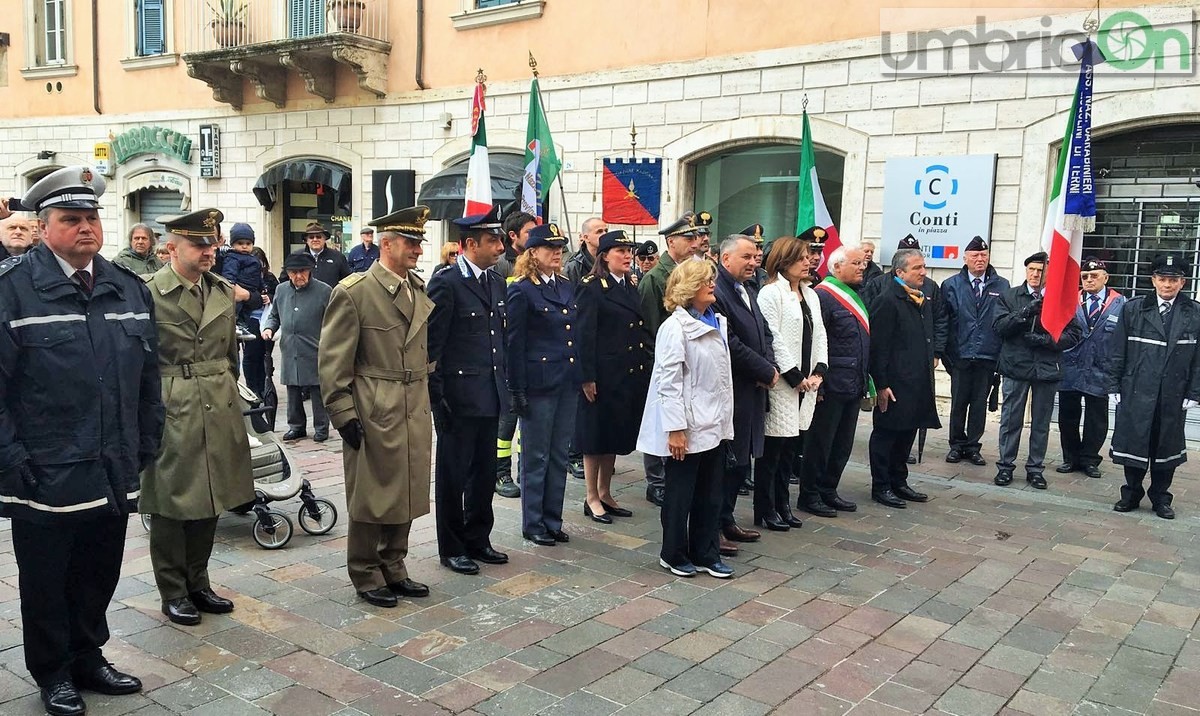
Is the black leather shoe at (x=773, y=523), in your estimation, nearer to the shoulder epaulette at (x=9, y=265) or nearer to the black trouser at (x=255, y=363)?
the shoulder epaulette at (x=9, y=265)

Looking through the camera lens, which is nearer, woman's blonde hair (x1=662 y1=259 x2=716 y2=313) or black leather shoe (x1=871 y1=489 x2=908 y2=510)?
woman's blonde hair (x1=662 y1=259 x2=716 y2=313)

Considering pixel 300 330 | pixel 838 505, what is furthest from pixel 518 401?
pixel 300 330

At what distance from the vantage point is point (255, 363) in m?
9.79

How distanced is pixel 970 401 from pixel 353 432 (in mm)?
6324

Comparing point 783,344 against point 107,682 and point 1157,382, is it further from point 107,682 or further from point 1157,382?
point 107,682

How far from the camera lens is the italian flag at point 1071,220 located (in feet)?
25.3

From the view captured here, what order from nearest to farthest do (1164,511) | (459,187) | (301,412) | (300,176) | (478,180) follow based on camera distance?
(1164,511) → (478,180) → (301,412) → (459,187) → (300,176)

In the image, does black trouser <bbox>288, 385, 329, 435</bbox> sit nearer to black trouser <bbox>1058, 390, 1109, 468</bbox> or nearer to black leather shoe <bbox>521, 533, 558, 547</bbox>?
black leather shoe <bbox>521, 533, 558, 547</bbox>

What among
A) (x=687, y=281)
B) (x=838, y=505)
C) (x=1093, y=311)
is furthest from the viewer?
(x=1093, y=311)

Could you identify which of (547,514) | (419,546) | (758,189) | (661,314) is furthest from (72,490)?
(758,189)

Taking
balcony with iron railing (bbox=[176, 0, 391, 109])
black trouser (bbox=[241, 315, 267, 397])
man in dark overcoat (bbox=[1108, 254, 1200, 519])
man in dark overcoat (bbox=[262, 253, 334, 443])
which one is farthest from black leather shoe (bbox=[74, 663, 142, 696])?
balcony with iron railing (bbox=[176, 0, 391, 109])

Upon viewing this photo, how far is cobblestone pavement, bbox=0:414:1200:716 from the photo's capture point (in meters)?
3.95

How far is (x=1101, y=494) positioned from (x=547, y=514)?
4.73 metres

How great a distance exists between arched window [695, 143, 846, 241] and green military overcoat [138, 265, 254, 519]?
30.1ft
